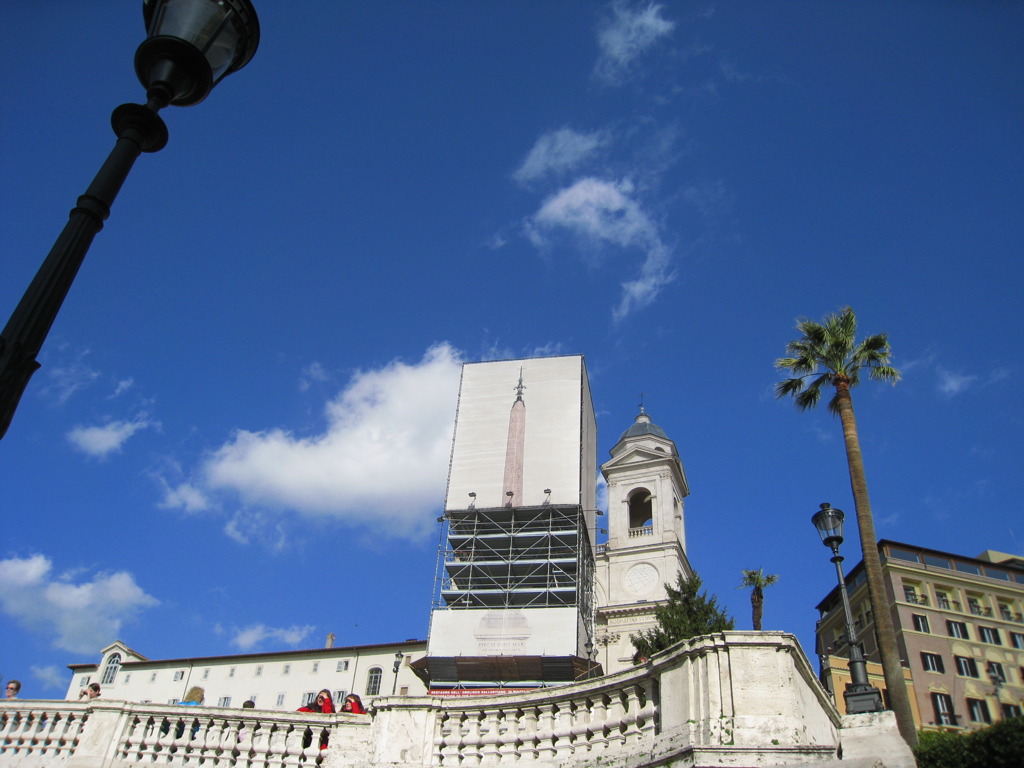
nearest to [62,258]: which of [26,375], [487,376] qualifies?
[26,375]

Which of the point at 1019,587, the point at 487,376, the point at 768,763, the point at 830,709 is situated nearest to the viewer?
the point at 768,763

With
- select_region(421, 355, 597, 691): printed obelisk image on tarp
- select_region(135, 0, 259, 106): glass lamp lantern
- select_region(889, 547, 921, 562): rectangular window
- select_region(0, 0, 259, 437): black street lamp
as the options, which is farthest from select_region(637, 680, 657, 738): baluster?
select_region(889, 547, 921, 562): rectangular window

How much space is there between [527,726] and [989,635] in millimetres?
52222

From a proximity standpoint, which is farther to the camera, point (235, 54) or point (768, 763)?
point (768, 763)

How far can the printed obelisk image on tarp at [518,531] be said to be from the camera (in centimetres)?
4675

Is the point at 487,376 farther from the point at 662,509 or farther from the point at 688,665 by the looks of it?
the point at 688,665

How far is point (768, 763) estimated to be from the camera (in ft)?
23.8

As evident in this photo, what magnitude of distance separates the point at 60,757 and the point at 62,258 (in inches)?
396

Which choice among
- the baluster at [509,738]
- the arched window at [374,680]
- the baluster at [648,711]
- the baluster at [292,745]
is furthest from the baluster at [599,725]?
the arched window at [374,680]

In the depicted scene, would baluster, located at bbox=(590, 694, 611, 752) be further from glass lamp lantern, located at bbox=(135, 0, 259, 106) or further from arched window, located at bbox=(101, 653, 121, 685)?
arched window, located at bbox=(101, 653, 121, 685)

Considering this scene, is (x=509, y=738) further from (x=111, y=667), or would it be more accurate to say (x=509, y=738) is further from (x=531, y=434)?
(x=111, y=667)

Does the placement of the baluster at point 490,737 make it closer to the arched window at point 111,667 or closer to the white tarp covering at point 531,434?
the white tarp covering at point 531,434

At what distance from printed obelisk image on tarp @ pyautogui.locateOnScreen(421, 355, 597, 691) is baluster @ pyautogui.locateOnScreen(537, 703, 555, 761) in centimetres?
3761

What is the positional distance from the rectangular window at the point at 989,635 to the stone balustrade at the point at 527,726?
48.2m
